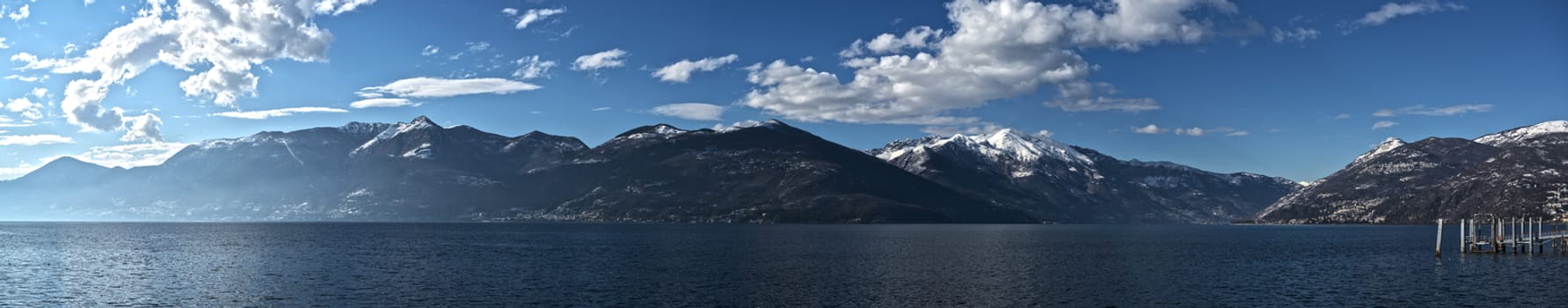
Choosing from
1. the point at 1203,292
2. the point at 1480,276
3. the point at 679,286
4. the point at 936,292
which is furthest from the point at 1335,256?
the point at 679,286

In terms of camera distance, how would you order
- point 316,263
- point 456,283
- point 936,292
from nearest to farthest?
1. point 936,292
2. point 456,283
3. point 316,263

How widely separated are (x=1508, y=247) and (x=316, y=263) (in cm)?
18974

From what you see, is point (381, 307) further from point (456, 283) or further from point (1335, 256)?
point (1335, 256)

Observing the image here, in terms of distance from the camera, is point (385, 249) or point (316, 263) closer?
point (316, 263)

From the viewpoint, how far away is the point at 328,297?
275ft

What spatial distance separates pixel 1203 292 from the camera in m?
89.8

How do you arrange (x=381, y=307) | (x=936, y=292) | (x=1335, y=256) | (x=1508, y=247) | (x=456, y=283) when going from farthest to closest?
1. (x=1508, y=247)
2. (x=1335, y=256)
3. (x=456, y=283)
4. (x=936, y=292)
5. (x=381, y=307)

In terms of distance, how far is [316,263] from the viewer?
429 ft

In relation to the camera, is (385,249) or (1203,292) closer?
(1203,292)

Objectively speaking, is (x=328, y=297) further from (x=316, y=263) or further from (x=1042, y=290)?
(x=1042, y=290)

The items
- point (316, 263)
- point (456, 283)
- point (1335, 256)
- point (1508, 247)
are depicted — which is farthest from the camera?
point (1508, 247)

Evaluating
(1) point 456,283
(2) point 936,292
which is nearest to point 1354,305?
(2) point 936,292

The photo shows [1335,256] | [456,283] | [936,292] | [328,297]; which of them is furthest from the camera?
[1335,256]

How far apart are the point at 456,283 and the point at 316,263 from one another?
43509 millimetres
